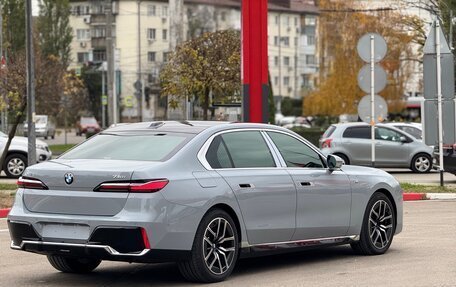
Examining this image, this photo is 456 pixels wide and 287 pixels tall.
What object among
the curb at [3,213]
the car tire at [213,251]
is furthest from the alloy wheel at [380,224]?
the curb at [3,213]

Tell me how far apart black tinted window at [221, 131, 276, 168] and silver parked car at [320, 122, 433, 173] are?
69.8 ft

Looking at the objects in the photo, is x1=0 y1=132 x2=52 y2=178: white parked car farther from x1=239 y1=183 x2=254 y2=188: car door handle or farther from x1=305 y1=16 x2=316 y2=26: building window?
x1=305 y1=16 x2=316 y2=26: building window

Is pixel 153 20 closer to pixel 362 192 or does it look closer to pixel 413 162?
pixel 413 162

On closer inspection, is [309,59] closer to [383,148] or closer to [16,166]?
[383,148]

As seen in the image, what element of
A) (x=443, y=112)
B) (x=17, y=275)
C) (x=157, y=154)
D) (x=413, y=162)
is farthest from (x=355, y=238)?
(x=413, y=162)

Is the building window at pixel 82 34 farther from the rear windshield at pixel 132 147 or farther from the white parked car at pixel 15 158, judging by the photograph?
the rear windshield at pixel 132 147

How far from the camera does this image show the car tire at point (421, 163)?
32.0 metres

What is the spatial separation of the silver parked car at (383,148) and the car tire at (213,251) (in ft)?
72.7

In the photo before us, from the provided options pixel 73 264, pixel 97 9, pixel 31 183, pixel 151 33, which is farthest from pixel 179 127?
pixel 97 9

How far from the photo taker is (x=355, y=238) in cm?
1169

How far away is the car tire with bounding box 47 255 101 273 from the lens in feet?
34.7

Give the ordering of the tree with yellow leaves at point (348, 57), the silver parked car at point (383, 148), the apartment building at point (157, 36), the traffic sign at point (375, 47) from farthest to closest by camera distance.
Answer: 1. the apartment building at point (157, 36)
2. the tree with yellow leaves at point (348, 57)
3. the silver parked car at point (383, 148)
4. the traffic sign at point (375, 47)

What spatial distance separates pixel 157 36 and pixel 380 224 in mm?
106729

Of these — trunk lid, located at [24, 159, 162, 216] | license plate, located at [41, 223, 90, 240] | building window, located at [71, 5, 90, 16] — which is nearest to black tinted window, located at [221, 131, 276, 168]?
trunk lid, located at [24, 159, 162, 216]
